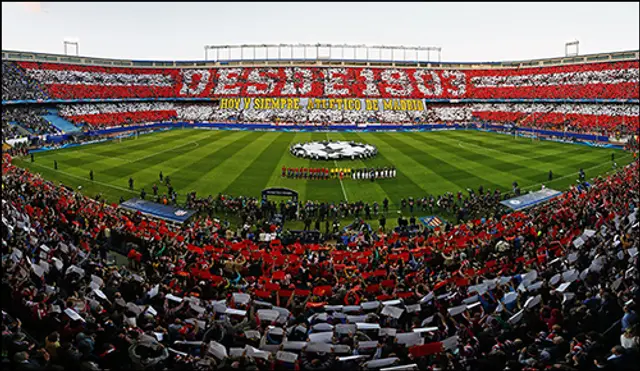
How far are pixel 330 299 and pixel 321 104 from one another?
77.6m

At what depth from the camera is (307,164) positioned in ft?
141

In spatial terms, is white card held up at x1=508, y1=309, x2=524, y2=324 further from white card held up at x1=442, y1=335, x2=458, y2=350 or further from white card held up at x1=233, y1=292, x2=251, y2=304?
white card held up at x1=233, y1=292, x2=251, y2=304

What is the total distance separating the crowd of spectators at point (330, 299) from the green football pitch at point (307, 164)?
523 inches

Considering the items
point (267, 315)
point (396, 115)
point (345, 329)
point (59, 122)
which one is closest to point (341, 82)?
point (396, 115)

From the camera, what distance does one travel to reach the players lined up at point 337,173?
3744 centimetres

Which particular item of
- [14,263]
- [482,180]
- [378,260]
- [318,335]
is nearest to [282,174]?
[482,180]

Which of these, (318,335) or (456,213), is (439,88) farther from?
(318,335)

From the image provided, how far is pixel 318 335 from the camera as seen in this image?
10.4 m

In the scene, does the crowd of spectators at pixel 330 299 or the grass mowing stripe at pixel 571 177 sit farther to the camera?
the grass mowing stripe at pixel 571 177

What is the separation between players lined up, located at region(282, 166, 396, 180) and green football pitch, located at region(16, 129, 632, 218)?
78 cm

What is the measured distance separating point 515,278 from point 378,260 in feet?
18.4

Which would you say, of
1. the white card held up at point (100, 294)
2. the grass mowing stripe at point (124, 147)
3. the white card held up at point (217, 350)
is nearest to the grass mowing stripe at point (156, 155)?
the grass mowing stripe at point (124, 147)

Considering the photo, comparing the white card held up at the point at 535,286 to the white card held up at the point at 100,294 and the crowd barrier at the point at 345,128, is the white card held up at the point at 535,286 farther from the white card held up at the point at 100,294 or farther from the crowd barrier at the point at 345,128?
the crowd barrier at the point at 345,128

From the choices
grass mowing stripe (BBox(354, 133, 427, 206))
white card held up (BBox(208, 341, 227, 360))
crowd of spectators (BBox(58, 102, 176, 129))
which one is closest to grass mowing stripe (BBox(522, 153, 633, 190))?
grass mowing stripe (BBox(354, 133, 427, 206))
